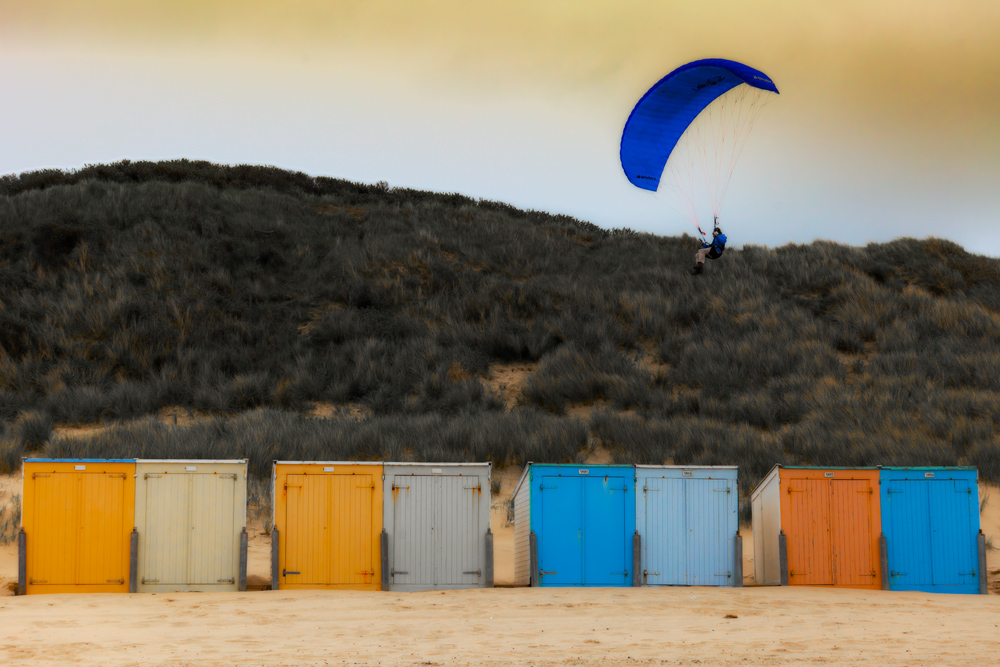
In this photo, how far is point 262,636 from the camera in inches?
290

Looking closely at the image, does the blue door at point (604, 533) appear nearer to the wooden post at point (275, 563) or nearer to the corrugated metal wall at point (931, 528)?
the corrugated metal wall at point (931, 528)

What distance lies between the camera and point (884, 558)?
34.7ft

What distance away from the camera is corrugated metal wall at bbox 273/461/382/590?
9938 mm

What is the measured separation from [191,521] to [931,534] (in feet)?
32.5

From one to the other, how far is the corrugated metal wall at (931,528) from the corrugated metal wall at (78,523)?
10.1m

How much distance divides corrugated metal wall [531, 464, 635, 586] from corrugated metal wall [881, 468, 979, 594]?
3.65 m

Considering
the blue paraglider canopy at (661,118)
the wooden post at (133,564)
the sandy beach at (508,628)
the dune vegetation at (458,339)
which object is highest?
the blue paraglider canopy at (661,118)

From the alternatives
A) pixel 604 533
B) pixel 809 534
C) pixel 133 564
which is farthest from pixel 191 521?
pixel 809 534

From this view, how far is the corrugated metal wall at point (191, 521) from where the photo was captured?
973 centimetres

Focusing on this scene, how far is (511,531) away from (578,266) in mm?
15813

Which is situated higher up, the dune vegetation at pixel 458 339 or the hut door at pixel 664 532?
the dune vegetation at pixel 458 339

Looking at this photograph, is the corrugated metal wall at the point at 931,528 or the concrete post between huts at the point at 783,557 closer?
the concrete post between huts at the point at 783,557

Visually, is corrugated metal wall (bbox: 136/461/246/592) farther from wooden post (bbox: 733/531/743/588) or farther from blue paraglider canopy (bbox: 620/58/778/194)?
blue paraglider canopy (bbox: 620/58/778/194)

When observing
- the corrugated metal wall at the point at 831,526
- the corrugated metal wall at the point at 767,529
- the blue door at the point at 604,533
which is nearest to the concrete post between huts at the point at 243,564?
the blue door at the point at 604,533
